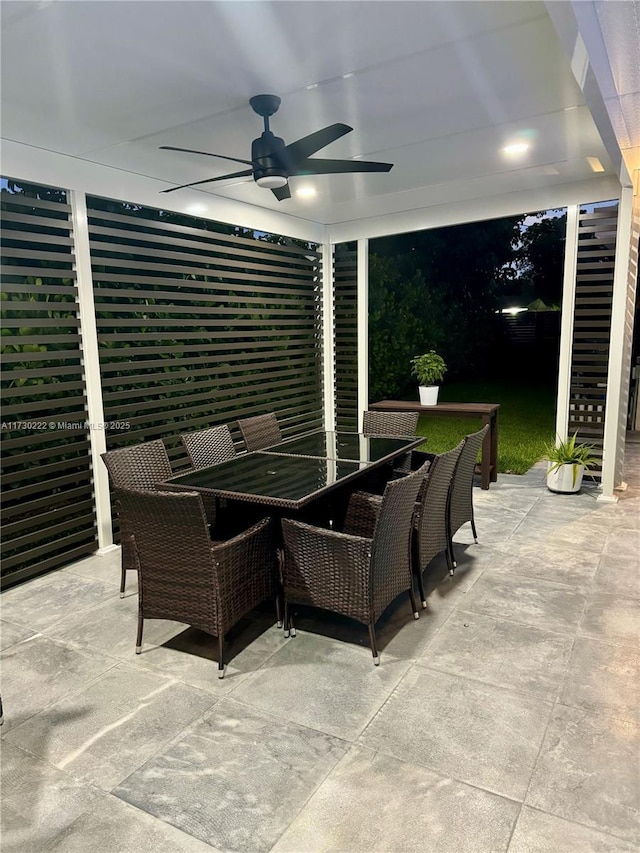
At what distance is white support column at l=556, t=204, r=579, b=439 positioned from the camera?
17.2ft

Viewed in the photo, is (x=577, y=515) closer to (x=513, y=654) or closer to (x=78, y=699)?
(x=513, y=654)

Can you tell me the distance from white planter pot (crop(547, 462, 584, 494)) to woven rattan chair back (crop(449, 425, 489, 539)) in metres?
1.85

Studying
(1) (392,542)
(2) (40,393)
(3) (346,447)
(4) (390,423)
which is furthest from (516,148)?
(2) (40,393)

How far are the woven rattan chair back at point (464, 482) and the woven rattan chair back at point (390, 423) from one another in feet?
3.95

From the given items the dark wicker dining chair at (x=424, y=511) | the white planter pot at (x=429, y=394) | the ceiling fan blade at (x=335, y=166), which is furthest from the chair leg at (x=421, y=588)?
the white planter pot at (x=429, y=394)

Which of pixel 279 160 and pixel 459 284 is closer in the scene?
pixel 279 160

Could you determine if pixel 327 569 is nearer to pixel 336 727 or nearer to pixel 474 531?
pixel 336 727

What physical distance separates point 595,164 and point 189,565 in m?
4.42

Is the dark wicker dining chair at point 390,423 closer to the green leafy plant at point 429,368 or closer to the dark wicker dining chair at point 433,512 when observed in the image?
the green leafy plant at point 429,368

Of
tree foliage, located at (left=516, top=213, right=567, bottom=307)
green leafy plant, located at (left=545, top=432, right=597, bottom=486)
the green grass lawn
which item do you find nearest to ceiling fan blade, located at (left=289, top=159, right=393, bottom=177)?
green leafy plant, located at (left=545, top=432, right=597, bottom=486)

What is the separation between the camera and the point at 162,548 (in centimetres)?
261

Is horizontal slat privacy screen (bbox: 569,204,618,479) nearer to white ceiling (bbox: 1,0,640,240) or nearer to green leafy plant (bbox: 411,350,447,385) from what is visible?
white ceiling (bbox: 1,0,640,240)

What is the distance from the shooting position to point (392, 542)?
2781 mm

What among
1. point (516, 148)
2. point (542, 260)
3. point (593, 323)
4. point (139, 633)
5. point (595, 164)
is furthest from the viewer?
point (542, 260)
